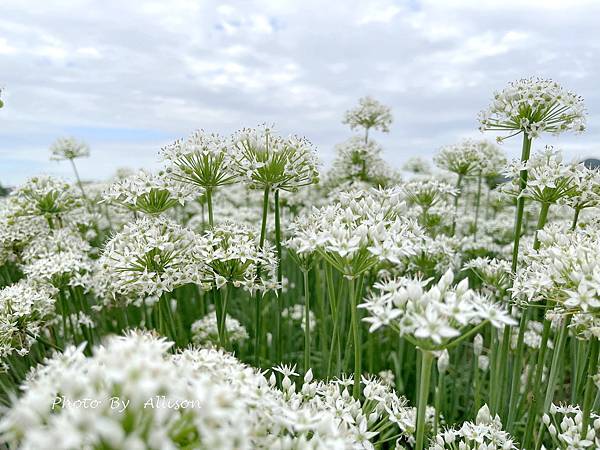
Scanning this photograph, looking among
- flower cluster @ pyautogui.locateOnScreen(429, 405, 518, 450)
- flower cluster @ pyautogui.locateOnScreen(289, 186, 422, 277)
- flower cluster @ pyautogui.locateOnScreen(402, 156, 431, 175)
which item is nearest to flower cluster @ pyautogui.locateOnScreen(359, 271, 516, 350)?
flower cluster @ pyautogui.locateOnScreen(289, 186, 422, 277)

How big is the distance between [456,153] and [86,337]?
595 centimetres

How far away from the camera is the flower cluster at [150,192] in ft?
14.2

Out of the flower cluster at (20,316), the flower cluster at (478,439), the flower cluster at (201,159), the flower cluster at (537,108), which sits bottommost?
the flower cluster at (478,439)

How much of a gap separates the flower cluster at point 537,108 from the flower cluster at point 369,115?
458cm

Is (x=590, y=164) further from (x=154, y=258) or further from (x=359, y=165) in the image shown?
(x=359, y=165)

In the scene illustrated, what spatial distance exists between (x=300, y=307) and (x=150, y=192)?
4636 mm

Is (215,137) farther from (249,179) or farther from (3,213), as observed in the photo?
(3,213)

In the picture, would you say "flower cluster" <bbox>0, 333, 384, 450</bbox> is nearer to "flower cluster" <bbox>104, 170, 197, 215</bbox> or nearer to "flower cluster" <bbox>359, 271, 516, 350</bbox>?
"flower cluster" <bbox>359, 271, 516, 350</bbox>

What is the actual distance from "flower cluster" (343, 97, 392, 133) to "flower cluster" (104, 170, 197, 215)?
17.5 feet

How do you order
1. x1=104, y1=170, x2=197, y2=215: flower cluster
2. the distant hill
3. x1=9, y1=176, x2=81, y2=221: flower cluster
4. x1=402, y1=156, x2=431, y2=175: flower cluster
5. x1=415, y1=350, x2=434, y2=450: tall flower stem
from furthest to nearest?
x1=402, y1=156, x2=431, y2=175: flower cluster < x1=9, y1=176, x2=81, y2=221: flower cluster < the distant hill < x1=104, y1=170, x2=197, y2=215: flower cluster < x1=415, y1=350, x2=434, y2=450: tall flower stem

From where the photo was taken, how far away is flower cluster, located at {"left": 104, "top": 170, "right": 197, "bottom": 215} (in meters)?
4.32

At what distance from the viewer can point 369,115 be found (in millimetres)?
9180

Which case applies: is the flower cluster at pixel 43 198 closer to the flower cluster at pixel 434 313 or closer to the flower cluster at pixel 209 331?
the flower cluster at pixel 209 331

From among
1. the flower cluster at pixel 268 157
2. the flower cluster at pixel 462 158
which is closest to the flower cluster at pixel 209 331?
the flower cluster at pixel 268 157
